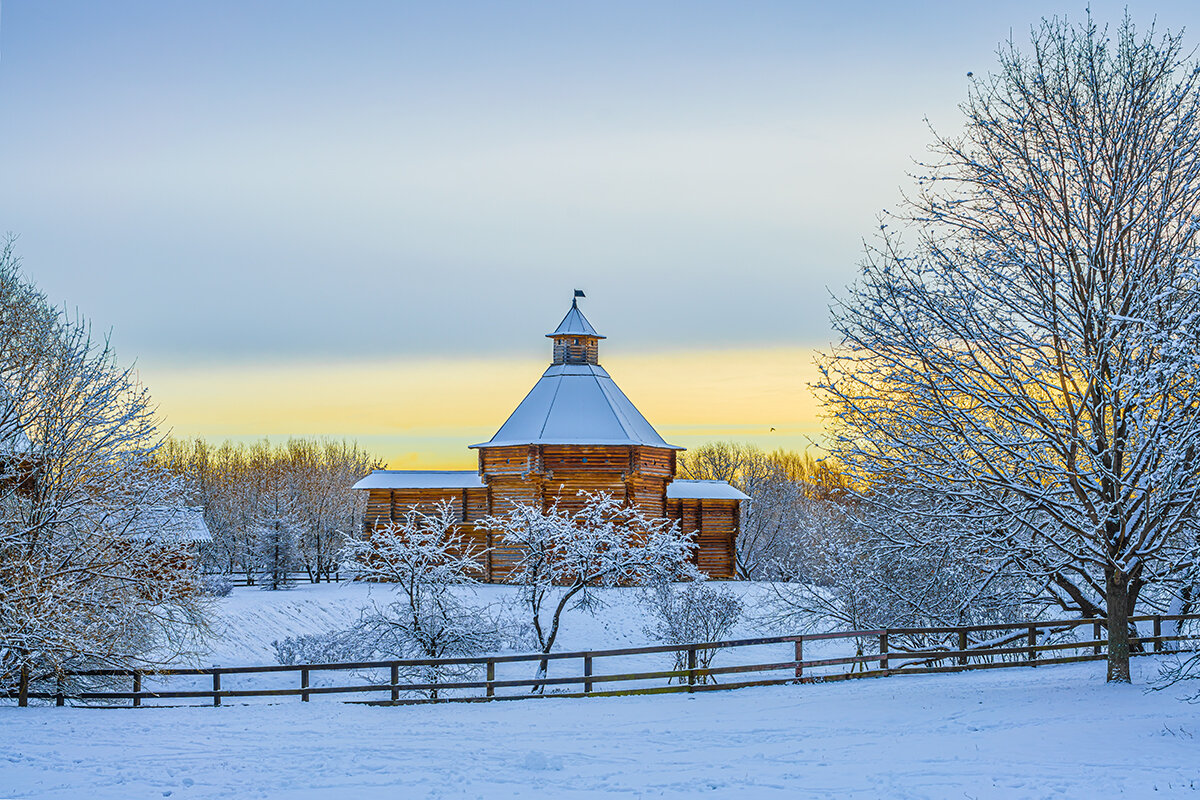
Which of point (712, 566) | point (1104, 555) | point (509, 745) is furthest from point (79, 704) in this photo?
point (712, 566)

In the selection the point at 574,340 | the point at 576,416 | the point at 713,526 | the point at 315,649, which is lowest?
the point at 315,649

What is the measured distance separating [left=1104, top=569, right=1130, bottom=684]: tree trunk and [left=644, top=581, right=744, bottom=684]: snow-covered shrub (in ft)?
47.3

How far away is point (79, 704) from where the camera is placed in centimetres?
2039

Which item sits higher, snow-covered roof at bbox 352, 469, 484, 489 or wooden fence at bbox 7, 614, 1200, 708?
snow-covered roof at bbox 352, 469, 484, 489

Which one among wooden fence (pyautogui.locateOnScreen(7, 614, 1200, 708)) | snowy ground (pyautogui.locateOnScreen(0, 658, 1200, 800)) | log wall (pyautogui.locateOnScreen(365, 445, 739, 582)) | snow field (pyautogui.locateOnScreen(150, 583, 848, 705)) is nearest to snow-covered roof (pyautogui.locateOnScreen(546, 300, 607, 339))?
log wall (pyautogui.locateOnScreen(365, 445, 739, 582))

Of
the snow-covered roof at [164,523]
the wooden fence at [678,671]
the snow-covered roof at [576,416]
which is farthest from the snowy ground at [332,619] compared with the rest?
the wooden fence at [678,671]

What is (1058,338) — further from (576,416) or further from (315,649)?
(576,416)

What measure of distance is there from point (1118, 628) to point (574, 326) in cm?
3726

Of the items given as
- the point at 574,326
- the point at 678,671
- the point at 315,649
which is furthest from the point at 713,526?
the point at 678,671

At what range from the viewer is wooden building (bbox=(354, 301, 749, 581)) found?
44500mm

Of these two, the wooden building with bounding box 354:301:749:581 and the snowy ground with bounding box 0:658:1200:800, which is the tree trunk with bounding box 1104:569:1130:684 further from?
the wooden building with bounding box 354:301:749:581

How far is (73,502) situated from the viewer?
2081 cm

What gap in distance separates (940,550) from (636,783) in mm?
10223

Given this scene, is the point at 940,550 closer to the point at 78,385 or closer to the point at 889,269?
the point at 889,269
